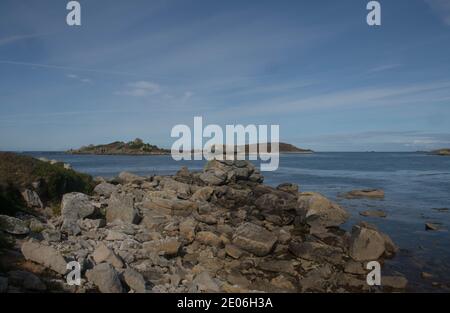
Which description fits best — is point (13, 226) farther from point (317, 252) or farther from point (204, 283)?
point (317, 252)

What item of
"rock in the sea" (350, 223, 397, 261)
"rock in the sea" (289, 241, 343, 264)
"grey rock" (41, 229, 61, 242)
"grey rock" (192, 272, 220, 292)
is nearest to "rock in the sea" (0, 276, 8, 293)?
"grey rock" (41, 229, 61, 242)

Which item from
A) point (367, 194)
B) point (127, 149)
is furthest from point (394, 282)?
point (127, 149)

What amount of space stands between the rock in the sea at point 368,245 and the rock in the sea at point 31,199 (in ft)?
51.2

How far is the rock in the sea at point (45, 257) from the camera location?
1210 centimetres

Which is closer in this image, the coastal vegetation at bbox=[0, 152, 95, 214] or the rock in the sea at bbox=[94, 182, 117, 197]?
the coastal vegetation at bbox=[0, 152, 95, 214]

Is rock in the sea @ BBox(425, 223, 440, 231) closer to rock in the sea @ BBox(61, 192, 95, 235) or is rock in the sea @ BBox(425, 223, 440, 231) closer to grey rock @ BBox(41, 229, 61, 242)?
rock in the sea @ BBox(61, 192, 95, 235)

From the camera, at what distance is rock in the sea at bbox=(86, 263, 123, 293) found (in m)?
11.6

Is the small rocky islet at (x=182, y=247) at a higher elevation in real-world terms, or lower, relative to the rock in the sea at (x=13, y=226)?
lower

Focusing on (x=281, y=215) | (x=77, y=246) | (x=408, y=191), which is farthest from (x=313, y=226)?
(x=408, y=191)

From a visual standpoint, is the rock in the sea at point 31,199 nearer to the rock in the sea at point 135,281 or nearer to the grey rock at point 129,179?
the rock in the sea at point 135,281

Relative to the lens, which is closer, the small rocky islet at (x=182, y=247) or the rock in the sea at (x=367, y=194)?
the small rocky islet at (x=182, y=247)

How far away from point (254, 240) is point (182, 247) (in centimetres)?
333

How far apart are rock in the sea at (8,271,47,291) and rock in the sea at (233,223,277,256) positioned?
9310 millimetres

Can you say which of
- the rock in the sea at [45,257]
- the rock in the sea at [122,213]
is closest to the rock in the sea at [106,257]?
the rock in the sea at [45,257]
